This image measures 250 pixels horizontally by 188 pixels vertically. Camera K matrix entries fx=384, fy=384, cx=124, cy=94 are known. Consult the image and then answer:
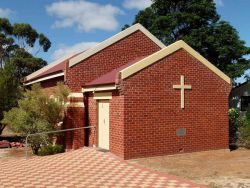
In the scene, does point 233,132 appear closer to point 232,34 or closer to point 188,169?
point 188,169

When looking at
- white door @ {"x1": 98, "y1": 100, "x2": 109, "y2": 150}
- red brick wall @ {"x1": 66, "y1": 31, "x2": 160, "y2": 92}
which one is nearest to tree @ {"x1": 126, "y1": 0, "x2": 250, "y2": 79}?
red brick wall @ {"x1": 66, "y1": 31, "x2": 160, "y2": 92}

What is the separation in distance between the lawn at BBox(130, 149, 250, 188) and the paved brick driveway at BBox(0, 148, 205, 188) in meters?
0.63

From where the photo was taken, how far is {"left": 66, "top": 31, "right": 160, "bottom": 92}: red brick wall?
16.5 meters

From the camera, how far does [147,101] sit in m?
14.0

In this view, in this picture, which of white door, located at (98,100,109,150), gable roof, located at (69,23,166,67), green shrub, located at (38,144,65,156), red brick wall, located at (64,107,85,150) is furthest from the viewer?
gable roof, located at (69,23,166,67)

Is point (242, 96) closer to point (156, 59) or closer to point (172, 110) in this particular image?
point (172, 110)

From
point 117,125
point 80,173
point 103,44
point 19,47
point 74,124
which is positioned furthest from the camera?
point 19,47

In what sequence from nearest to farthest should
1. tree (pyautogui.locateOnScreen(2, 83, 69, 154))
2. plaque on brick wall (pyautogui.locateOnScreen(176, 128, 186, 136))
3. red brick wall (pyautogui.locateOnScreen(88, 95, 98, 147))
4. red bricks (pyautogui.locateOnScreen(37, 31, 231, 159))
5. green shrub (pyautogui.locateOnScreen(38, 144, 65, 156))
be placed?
red bricks (pyautogui.locateOnScreen(37, 31, 231, 159))
plaque on brick wall (pyautogui.locateOnScreen(176, 128, 186, 136))
green shrub (pyautogui.locateOnScreen(38, 144, 65, 156))
red brick wall (pyautogui.locateOnScreen(88, 95, 98, 147))
tree (pyautogui.locateOnScreen(2, 83, 69, 154))

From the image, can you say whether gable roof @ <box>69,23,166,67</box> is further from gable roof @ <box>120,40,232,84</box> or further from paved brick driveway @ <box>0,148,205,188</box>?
paved brick driveway @ <box>0,148,205,188</box>

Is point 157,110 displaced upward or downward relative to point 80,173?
upward

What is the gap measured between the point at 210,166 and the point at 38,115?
308 inches

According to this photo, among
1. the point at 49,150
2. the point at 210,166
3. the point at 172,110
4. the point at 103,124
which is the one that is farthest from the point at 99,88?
the point at 210,166

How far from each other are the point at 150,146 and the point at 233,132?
599 cm

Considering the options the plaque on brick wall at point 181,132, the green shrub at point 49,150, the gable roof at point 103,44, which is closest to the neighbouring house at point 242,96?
the gable roof at point 103,44
